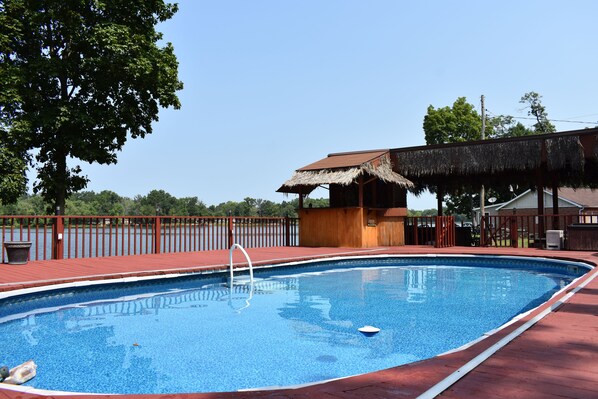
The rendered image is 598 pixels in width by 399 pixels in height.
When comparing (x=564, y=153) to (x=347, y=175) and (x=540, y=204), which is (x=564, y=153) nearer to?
(x=540, y=204)

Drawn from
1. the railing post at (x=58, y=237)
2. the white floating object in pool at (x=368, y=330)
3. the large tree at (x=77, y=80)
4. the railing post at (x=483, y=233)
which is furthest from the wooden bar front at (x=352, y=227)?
the white floating object in pool at (x=368, y=330)

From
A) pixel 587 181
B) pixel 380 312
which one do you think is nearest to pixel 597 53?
pixel 587 181

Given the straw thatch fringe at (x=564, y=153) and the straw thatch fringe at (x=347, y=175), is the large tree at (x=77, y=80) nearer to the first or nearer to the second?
the straw thatch fringe at (x=347, y=175)

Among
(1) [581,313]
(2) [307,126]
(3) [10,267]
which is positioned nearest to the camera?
(1) [581,313]

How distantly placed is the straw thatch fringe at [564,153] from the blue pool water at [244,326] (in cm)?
423

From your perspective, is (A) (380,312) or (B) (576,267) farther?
(B) (576,267)

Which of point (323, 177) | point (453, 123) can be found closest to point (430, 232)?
point (323, 177)

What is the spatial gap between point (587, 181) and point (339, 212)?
862cm

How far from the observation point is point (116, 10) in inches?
515

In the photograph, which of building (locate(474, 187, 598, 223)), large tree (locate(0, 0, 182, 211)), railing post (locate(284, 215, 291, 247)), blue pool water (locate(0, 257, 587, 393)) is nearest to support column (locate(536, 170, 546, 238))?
blue pool water (locate(0, 257, 587, 393))

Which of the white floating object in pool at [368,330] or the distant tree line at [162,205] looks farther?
the distant tree line at [162,205]

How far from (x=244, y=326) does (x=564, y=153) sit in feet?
35.7

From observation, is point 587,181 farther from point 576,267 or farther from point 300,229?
point 300,229

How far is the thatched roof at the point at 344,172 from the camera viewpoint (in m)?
13.1
